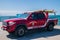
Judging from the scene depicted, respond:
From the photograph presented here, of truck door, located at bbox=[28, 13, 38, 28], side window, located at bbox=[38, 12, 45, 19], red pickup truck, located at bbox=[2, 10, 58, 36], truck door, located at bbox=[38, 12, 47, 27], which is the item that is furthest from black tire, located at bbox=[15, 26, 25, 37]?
side window, located at bbox=[38, 12, 45, 19]

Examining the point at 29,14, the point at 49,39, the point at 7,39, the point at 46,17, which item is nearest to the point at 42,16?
the point at 46,17

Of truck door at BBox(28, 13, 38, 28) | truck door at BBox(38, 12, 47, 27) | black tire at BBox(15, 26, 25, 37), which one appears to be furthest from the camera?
truck door at BBox(38, 12, 47, 27)

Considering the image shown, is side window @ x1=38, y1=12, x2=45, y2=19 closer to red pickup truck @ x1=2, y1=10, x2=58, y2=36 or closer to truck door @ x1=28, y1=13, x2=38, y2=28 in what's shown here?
red pickup truck @ x1=2, y1=10, x2=58, y2=36

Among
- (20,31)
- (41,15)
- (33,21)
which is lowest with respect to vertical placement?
(20,31)

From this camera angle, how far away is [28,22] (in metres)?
10.5

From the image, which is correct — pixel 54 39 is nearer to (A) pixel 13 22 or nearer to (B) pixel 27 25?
(B) pixel 27 25

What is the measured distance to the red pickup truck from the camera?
31.8ft

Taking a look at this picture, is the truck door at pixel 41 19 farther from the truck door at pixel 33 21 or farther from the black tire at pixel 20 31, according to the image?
the black tire at pixel 20 31

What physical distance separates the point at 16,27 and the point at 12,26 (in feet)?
1.08

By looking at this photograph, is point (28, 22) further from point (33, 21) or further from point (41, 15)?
point (41, 15)

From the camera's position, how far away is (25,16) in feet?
36.0

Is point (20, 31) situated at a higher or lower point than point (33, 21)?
lower

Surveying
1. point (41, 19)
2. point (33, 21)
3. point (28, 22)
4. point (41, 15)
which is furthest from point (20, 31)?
point (41, 15)

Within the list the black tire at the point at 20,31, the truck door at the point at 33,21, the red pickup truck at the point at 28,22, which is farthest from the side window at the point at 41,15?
the black tire at the point at 20,31
